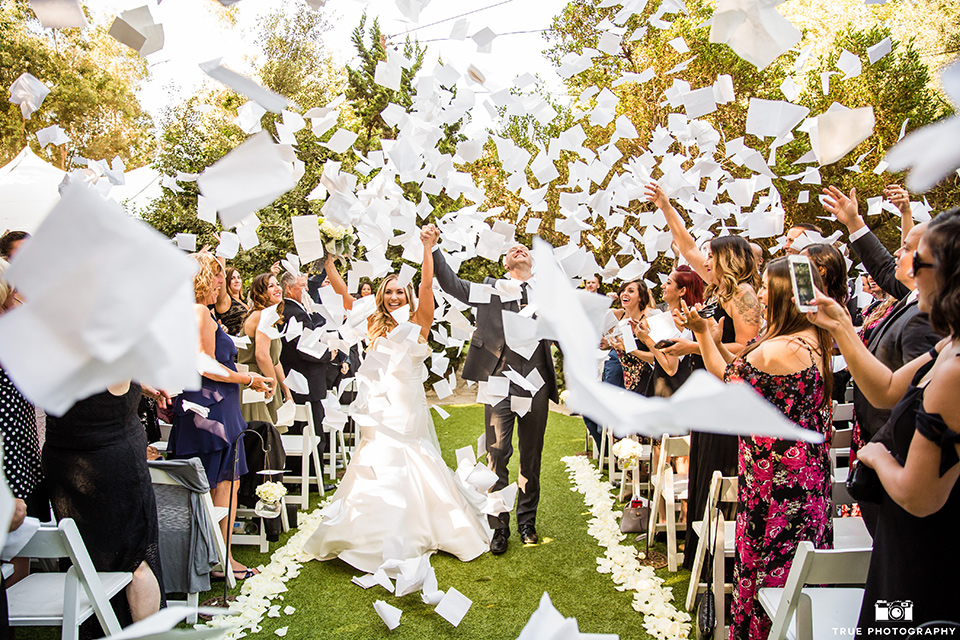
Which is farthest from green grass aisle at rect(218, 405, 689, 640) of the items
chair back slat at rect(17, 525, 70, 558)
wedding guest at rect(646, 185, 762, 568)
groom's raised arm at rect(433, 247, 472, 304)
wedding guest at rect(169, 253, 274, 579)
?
groom's raised arm at rect(433, 247, 472, 304)

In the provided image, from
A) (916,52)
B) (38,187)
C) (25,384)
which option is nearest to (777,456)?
(25,384)

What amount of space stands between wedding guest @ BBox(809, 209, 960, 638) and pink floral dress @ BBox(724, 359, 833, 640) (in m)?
0.70

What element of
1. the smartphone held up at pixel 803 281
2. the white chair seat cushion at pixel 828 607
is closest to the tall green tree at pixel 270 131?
the smartphone held up at pixel 803 281

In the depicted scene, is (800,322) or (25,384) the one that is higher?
(25,384)

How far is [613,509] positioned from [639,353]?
1407 mm

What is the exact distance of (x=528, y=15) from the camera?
4059mm

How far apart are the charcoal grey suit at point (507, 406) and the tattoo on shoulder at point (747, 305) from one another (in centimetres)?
146

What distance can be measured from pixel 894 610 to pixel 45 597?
290cm

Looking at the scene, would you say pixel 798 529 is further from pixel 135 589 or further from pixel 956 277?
pixel 135 589

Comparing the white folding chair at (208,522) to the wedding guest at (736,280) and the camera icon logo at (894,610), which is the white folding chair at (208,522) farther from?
the camera icon logo at (894,610)

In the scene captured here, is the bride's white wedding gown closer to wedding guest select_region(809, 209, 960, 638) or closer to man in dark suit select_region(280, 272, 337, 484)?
man in dark suit select_region(280, 272, 337, 484)

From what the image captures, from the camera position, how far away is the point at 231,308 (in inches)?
215

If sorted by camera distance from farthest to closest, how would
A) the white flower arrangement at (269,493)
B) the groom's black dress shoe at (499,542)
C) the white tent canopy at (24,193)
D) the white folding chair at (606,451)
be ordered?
the white tent canopy at (24,193) < the white folding chair at (606,451) < the groom's black dress shoe at (499,542) < the white flower arrangement at (269,493)

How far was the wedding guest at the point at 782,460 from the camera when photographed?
2518 millimetres
